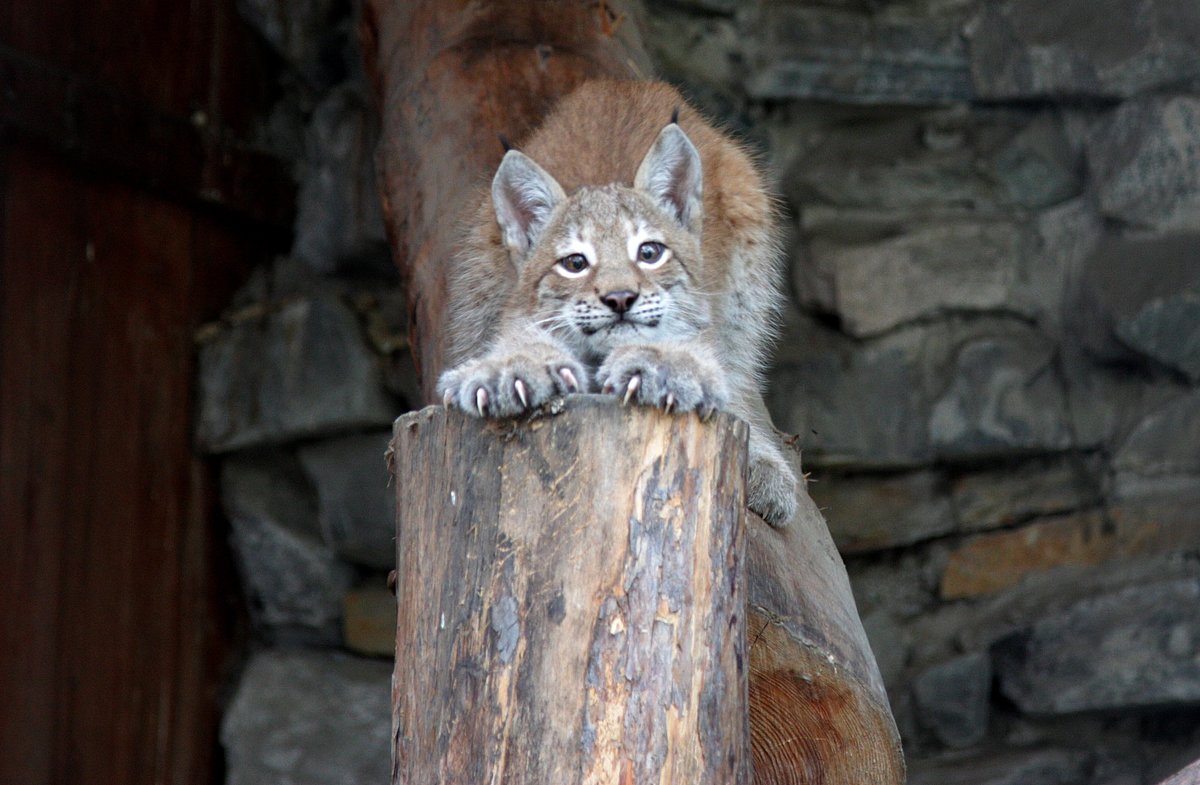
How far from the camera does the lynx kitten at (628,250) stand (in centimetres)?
358

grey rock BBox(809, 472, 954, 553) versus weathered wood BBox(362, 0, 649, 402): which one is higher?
weathered wood BBox(362, 0, 649, 402)

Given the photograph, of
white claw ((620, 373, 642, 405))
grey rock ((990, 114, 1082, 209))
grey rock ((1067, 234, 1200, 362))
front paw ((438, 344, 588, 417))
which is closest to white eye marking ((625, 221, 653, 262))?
front paw ((438, 344, 588, 417))

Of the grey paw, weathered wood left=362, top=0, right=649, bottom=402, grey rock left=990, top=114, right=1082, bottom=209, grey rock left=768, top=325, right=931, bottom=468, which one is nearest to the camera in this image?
the grey paw

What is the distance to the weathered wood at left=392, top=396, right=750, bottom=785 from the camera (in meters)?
2.23

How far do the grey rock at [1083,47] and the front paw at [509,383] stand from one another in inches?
131

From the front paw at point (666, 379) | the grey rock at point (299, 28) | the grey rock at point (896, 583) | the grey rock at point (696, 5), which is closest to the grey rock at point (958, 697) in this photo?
the grey rock at point (896, 583)

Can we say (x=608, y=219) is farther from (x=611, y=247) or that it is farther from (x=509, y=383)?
(x=509, y=383)

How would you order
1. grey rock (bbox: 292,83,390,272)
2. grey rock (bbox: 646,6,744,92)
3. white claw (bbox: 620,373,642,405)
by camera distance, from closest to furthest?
white claw (bbox: 620,373,642,405), grey rock (bbox: 646,6,744,92), grey rock (bbox: 292,83,390,272)

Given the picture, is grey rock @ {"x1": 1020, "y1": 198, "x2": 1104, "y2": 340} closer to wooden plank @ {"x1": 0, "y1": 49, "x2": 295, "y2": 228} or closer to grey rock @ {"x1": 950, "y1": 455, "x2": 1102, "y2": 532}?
grey rock @ {"x1": 950, "y1": 455, "x2": 1102, "y2": 532}

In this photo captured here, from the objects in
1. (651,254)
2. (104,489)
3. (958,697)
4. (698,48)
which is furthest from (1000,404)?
(104,489)

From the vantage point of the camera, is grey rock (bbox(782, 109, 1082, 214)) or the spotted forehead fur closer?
the spotted forehead fur

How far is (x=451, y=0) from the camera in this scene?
4.40 meters

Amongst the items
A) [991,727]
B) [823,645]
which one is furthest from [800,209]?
[823,645]

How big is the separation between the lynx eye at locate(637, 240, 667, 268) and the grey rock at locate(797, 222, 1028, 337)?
6.12 ft
